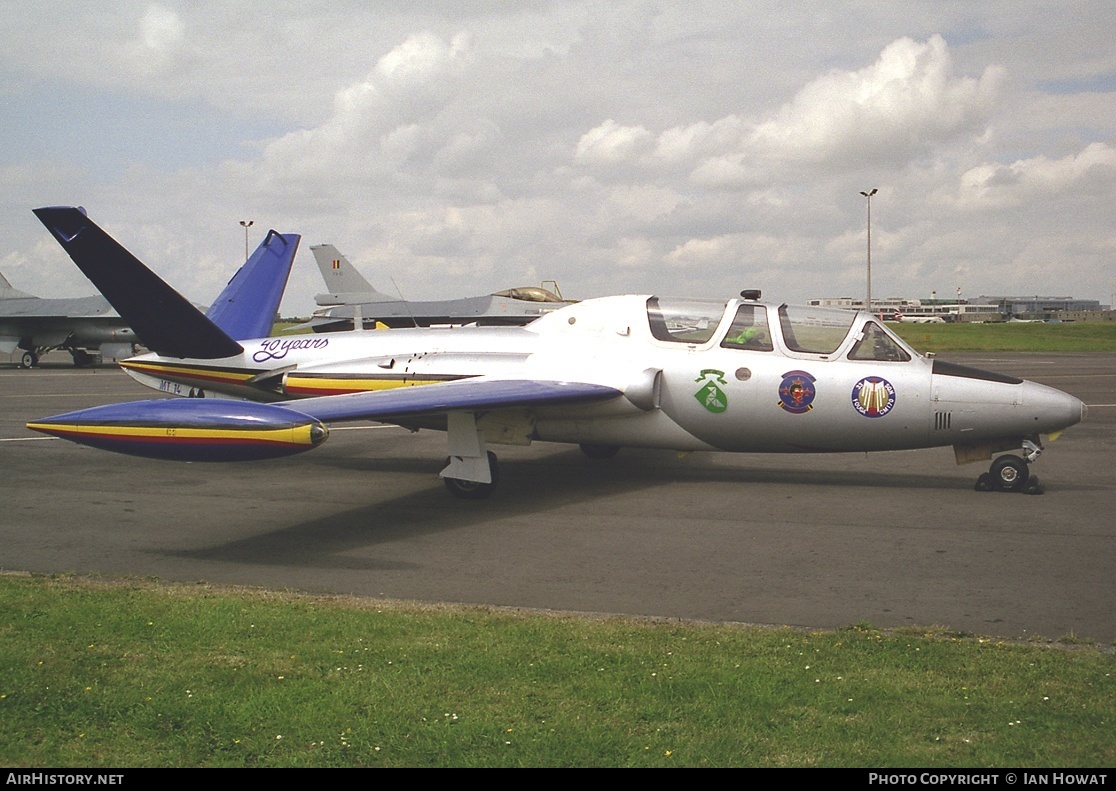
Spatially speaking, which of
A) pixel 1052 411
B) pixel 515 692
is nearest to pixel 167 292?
pixel 515 692

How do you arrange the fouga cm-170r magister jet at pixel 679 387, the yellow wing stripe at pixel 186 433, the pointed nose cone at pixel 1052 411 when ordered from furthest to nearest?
the fouga cm-170r magister jet at pixel 679 387 < the pointed nose cone at pixel 1052 411 < the yellow wing stripe at pixel 186 433

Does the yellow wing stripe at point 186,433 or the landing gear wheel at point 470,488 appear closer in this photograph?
the yellow wing stripe at point 186,433

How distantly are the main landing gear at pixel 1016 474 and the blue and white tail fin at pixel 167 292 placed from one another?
10.5 m

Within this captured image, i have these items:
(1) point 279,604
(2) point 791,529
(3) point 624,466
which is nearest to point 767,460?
(3) point 624,466

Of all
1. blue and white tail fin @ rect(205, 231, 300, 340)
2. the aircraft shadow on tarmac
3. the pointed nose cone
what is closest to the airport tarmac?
the aircraft shadow on tarmac

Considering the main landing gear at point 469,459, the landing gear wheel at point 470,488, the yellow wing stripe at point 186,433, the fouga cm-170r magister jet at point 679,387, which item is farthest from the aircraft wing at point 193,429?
the landing gear wheel at point 470,488

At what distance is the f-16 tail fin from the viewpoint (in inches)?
1912

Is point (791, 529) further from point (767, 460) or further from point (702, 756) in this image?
point (702, 756)

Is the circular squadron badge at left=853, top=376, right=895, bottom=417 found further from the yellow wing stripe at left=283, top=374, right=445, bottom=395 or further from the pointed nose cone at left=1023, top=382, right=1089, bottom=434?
the yellow wing stripe at left=283, top=374, right=445, bottom=395

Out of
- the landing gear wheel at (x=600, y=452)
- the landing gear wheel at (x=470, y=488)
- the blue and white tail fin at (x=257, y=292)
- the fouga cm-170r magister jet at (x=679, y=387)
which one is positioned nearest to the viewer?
the fouga cm-170r magister jet at (x=679, y=387)

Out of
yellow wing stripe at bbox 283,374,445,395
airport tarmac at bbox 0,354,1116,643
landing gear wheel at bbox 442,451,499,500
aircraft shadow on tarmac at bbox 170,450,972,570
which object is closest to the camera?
airport tarmac at bbox 0,354,1116,643

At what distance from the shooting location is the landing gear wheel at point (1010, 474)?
11547 mm

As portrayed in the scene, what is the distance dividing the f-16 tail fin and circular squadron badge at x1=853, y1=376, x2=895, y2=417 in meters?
39.2

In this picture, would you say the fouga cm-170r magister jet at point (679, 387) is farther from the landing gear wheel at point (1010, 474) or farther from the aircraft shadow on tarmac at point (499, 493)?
the aircraft shadow on tarmac at point (499, 493)
